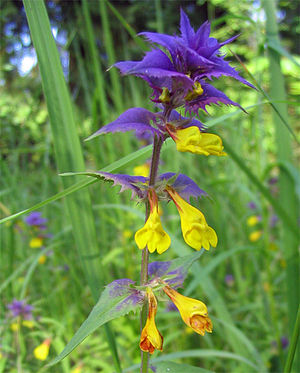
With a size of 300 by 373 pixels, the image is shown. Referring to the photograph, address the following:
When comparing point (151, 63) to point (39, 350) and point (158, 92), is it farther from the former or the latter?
point (39, 350)

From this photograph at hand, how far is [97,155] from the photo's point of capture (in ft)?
3.50

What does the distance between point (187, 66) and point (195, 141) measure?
0.10 metres

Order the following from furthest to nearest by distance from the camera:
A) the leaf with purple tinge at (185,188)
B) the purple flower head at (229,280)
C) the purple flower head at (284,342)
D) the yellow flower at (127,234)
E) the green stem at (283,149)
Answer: the purple flower head at (229,280), the yellow flower at (127,234), the purple flower head at (284,342), the green stem at (283,149), the leaf with purple tinge at (185,188)

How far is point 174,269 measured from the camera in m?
0.49

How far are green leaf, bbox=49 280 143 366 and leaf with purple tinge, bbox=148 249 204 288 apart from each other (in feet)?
0.16

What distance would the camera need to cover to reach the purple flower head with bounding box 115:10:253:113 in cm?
39

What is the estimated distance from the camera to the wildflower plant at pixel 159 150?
1.28ft

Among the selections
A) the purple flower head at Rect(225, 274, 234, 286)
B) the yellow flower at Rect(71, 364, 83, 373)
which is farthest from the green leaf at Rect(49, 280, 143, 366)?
the purple flower head at Rect(225, 274, 234, 286)

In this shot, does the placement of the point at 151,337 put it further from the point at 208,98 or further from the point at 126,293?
the point at 208,98

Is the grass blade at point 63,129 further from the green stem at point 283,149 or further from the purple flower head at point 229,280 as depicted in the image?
the purple flower head at point 229,280

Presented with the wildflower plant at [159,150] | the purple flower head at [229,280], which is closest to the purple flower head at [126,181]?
the wildflower plant at [159,150]

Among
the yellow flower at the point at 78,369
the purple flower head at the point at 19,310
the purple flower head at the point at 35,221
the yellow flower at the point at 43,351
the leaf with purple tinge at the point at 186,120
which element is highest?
the leaf with purple tinge at the point at 186,120

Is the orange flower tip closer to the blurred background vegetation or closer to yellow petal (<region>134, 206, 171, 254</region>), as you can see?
yellow petal (<region>134, 206, 171, 254</region>)

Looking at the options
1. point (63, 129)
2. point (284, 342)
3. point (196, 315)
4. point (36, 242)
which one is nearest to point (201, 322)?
point (196, 315)
